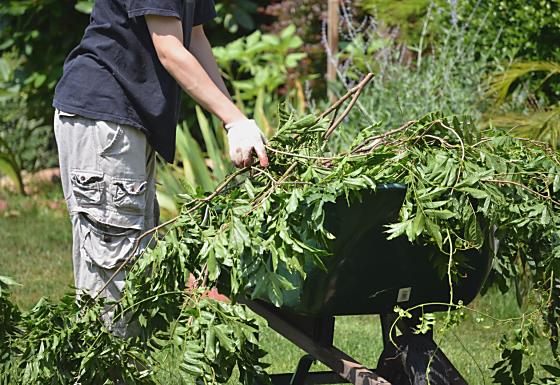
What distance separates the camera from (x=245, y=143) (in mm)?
2506

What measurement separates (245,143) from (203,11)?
70 centimetres

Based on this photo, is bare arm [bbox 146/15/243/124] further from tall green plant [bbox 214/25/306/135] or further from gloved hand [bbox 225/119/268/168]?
tall green plant [bbox 214/25/306/135]

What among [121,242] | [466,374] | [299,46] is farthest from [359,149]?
[299,46]

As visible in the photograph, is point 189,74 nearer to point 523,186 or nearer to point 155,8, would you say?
point 155,8

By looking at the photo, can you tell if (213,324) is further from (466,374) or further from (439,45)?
(439,45)

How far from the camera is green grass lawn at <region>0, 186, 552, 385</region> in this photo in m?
4.01

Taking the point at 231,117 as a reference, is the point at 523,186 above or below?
below

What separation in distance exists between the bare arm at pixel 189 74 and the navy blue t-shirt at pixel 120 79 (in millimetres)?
138

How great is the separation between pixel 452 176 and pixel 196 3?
1.06 metres

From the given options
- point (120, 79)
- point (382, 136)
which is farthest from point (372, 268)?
point (120, 79)

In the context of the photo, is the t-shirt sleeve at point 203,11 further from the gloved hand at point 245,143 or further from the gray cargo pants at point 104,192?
the gloved hand at point 245,143

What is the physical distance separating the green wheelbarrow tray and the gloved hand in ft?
0.73

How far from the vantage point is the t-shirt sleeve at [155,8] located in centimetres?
262

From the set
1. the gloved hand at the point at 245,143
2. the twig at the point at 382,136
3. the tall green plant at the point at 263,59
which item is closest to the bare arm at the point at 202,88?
the gloved hand at the point at 245,143
